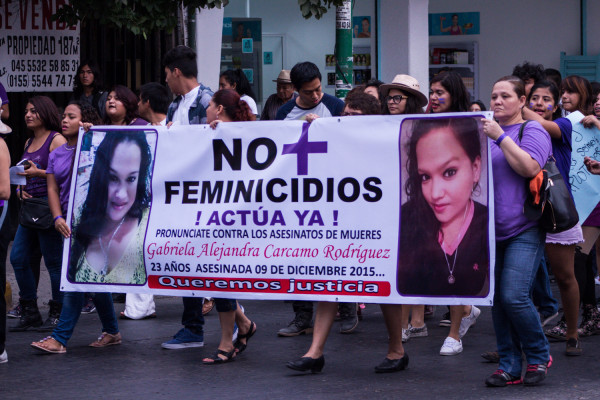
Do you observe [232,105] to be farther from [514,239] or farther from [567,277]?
[567,277]

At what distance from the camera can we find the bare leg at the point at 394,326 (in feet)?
22.3

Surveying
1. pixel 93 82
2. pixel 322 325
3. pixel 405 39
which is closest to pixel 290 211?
pixel 322 325

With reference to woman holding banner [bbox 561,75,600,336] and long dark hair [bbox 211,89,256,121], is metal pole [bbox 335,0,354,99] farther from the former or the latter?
long dark hair [bbox 211,89,256,121]

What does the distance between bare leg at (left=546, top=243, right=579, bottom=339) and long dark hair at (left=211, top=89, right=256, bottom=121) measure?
2.20m

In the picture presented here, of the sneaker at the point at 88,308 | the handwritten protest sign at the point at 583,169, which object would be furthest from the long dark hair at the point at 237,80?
the handwritten protest sign at the point at 583,169

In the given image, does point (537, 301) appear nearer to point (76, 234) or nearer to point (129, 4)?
point (76, 234)

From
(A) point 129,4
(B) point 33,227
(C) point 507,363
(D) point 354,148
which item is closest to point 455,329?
(C) point 507,363

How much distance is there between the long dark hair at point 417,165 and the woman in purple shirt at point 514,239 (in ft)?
0.48

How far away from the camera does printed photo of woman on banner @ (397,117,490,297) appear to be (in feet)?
21.3

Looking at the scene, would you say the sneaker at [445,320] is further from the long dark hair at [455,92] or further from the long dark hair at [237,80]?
the long dark hair at [237,80]

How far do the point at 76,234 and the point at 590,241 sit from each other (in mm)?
3732

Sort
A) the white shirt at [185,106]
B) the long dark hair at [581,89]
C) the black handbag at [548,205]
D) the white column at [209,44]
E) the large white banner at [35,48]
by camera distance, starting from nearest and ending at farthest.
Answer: the black handbag at [548,205] < the white shirt at [185,106] < the long dark hair at [581,89] < the large white banner at [35,48] < the white column at [209,44]

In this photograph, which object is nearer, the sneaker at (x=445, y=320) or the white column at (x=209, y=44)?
the sneaker at (x=445, y=320)

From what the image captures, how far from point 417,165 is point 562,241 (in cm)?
124
